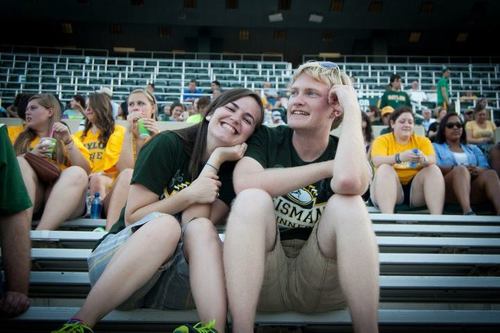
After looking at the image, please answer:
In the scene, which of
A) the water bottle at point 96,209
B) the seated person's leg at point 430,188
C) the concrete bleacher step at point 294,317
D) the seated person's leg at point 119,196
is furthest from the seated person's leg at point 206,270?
the seated person's leg at point 430,188

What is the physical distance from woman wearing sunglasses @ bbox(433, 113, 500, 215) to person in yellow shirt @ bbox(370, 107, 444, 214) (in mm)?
161

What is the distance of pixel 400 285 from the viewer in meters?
1.61

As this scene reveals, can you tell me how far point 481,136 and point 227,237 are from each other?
4322 millimetres

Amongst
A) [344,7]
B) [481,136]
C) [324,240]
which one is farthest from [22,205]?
[344,7]

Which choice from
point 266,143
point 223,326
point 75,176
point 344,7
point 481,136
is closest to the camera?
point 223,326

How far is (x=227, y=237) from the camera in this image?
4.20ft

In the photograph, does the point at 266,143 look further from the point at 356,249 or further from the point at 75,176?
the point at 75,176

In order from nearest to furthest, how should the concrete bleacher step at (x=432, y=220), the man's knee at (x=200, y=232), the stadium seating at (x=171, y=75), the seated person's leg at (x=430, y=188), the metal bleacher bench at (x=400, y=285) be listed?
the man's knee at (x=200, y=232)
the metal bleacher bench at (x=400, y=285)
the concrete bleacher step at (x=432, y=220)
the seated person's leg at (x=430, y=188)
the stadium seating at (x=171, y=75)

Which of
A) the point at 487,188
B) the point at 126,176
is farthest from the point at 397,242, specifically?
the point at 126,176

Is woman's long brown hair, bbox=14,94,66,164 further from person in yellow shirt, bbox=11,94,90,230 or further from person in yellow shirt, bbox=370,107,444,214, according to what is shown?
person in yellow shirt, bbox=370,107,444,214

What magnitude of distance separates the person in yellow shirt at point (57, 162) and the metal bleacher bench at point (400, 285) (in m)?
0.14

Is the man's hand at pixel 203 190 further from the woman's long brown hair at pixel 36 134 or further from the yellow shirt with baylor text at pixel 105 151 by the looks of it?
the yellow shirt with baylor text at pixel 105 151

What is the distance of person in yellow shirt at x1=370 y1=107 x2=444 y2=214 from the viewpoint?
2627 millimetres

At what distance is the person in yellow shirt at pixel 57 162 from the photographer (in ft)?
6.81
